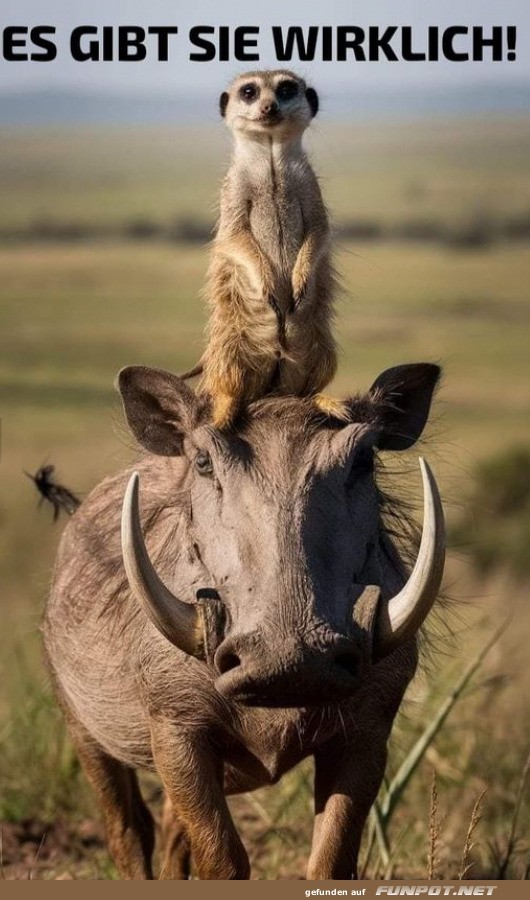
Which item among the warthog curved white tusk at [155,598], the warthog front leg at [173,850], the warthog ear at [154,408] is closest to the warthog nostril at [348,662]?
the warthog curved white tusk at [155,598]

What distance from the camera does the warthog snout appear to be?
18.0ft

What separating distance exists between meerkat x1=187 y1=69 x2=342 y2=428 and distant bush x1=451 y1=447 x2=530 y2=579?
34.1 feet

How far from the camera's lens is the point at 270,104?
661 centimetres

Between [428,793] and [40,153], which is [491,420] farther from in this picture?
[428,793]

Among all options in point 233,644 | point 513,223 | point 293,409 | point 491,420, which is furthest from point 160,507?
point 513,223

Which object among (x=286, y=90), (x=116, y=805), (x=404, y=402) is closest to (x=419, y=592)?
(x=404, y=402)

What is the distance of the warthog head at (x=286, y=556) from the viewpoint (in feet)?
18.3

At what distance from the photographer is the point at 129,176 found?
41188 millimetres

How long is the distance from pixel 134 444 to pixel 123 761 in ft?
4.00

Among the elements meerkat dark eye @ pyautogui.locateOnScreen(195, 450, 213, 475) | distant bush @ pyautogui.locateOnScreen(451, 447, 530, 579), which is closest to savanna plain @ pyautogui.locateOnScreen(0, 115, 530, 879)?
distant bush @ pyautogui.locateOnScreen(451, 447, 530, 579)

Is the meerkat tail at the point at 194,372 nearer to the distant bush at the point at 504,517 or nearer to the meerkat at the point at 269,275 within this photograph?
the meerkat at the point at 269,275

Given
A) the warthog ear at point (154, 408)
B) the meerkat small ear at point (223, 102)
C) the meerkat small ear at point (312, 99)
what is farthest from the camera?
the meerkat small ear at point (223, 102)

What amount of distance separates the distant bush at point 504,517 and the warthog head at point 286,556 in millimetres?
10551

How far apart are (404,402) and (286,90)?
119 cm
